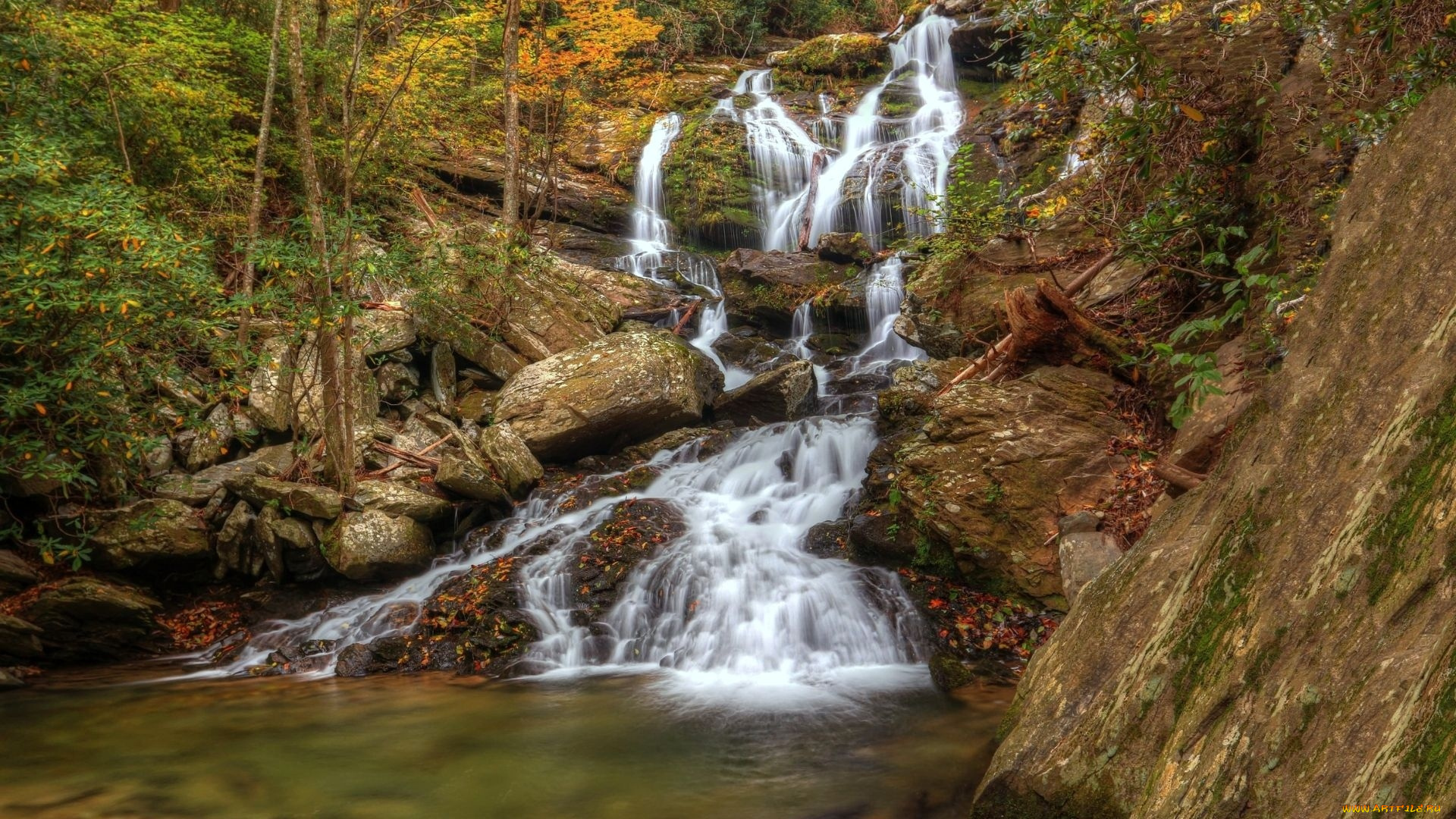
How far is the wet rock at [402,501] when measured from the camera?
8633mm

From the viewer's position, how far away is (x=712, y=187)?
18.0 metres

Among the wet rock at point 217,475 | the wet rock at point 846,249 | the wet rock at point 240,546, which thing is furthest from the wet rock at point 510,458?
the wet rock at point 846,249

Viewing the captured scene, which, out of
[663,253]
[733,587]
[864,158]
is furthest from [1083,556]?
[864,158]

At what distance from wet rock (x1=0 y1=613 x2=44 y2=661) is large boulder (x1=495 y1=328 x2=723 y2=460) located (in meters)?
5.02

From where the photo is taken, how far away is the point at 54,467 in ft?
20.7

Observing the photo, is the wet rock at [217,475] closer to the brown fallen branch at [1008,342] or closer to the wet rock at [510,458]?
the wet rock at [510,458]

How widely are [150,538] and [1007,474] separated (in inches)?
327

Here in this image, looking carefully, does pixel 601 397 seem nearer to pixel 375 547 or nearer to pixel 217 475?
pixel 375 547

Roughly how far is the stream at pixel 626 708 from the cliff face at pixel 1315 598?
155 cm

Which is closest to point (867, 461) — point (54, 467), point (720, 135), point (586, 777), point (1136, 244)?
point (1136, 244)

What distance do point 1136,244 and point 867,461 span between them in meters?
4.02

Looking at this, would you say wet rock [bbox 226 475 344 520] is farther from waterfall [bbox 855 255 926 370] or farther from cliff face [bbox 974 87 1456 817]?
waterfall [bbox 855 255 926 370]

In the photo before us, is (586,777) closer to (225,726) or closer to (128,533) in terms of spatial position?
(225,726)

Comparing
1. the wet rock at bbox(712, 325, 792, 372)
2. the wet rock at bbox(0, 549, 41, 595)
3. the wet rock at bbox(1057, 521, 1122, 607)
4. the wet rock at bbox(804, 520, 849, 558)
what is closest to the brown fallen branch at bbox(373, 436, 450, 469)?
the wet rock at bbox(0, 549, 41, 595)
